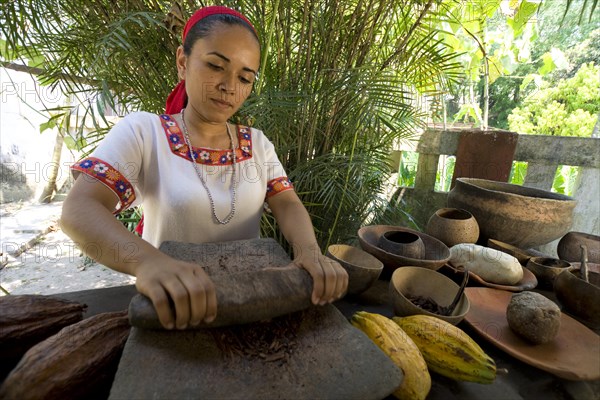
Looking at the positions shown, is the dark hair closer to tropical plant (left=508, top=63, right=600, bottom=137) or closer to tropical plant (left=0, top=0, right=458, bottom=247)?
tropical plant (left=0, top=0, right=458, bottom=247)

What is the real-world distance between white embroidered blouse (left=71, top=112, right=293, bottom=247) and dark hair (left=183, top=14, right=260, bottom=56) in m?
0.28

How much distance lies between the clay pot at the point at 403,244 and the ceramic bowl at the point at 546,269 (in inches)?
21.2

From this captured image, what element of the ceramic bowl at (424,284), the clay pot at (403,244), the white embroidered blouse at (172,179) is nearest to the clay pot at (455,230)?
the clay pot at (403,244)

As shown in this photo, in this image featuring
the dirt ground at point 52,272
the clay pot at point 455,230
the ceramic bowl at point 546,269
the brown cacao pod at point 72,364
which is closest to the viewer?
the brown cacao pod at point 72,364

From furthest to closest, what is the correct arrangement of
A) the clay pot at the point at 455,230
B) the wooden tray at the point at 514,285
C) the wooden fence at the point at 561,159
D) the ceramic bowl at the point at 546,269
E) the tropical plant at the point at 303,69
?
the wooden fence at the point at 561,159, the tropical plant at the point at 303,69, the clay pot at the point at 455,230, the ceramic bowl at the point at 546,269, the wooden tray at the point at 514,285

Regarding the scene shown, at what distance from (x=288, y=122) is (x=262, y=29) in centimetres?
57

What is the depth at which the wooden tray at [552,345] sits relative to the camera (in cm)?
77

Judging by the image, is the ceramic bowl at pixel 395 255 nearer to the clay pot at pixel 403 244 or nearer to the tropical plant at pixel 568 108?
the clay pot at pixel 403 244

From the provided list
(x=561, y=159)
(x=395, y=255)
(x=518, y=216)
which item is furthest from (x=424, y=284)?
(x=561, y=159)

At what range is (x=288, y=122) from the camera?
2.01m

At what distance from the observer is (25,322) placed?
0.66 meters

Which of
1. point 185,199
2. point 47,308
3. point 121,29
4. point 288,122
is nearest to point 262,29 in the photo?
point 288,122

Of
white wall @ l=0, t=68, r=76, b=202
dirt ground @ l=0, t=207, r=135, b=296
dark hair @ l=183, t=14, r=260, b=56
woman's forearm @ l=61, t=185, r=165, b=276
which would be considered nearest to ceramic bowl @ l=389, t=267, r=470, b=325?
woman's forearm @ l=61, t=185, r=165, b=276

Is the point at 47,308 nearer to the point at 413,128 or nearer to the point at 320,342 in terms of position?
the point at 320,342
